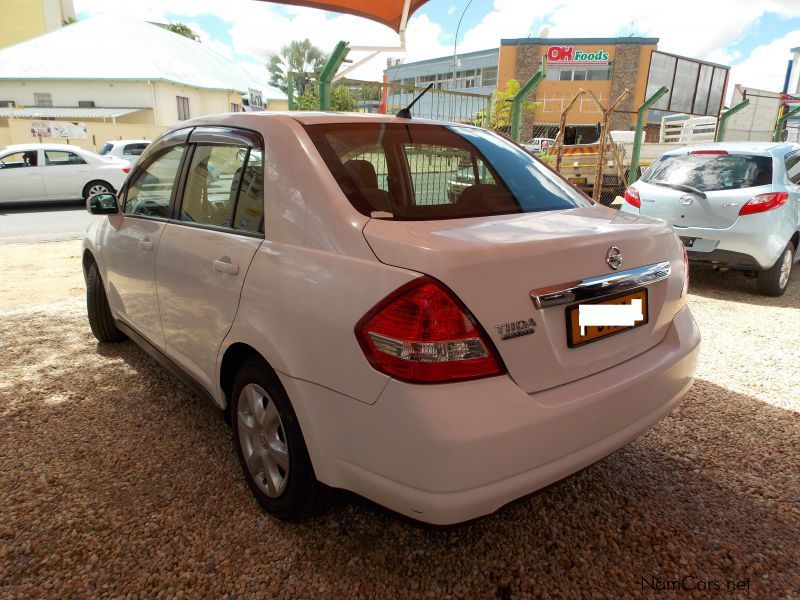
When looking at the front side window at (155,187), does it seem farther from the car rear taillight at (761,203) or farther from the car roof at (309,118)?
the car rear taillight at (761,203)

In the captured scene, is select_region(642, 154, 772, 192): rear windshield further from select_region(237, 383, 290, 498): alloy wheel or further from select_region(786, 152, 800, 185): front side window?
select_region(237, 383, 290, 498): alloy wheel

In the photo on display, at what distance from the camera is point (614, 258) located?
77.0 inches

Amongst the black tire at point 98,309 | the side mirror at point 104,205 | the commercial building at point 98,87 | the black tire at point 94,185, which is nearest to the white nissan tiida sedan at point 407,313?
the side mirror at point 104,205

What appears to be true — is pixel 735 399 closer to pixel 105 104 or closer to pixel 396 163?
pixel 396 163

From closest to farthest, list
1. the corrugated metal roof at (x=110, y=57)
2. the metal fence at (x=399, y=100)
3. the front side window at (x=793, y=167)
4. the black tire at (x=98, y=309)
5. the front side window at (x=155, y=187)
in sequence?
the front side window at (x=155, y=187) → the black tire at (x=98, y=309) → the front side window at (x=793, y=167) → the metal fence at (x=399, y=100) → the corrugated metal roof at (x=110, y=57)

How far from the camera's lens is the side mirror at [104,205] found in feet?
11.3

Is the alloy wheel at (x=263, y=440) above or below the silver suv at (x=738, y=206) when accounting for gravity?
below

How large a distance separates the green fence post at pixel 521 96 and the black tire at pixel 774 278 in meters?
3.80

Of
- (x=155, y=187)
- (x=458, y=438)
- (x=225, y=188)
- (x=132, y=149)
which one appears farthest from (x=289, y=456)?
(x=132, y=149)

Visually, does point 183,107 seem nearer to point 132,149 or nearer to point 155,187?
point 132,149

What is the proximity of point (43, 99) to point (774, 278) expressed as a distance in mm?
33769

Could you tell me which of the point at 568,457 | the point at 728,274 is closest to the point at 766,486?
the point at 568,457

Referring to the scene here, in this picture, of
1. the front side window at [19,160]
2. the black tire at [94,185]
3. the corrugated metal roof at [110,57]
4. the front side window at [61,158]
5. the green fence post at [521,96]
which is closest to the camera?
the green fence post at [521,96]

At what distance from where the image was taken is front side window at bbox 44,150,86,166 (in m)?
13.3
